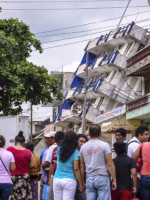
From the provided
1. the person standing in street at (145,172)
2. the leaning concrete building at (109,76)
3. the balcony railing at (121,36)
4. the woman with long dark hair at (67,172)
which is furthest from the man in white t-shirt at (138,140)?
the balcony railing at (121,36)

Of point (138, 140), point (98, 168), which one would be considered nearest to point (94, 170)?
point (98, 168)

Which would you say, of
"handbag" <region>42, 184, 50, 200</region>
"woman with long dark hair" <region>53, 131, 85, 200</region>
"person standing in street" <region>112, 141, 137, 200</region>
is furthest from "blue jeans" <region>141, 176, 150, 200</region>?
"handbag" <region>42, 184, 50, 200</region>

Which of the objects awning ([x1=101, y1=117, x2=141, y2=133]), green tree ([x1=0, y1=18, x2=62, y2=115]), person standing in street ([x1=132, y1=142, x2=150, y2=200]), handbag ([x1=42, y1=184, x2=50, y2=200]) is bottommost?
handbag ([x1=42, y1=184, x2=50, y2=200])

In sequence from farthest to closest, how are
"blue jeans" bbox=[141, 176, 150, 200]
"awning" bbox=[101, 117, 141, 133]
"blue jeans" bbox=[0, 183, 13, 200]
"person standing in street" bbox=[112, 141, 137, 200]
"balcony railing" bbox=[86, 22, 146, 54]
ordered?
"balcony railing" bbox=[86, 22, 146, 54] < "awning" bbox=[101, 117, 141, 133] < "blue jeans" bbox=[0, 183, 13, 200] < "blue jeans" bbox=[141, 176, 150, 200] < "person standing in street" bbox=[112, 141, 137, 200]

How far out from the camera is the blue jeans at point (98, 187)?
11016 mm

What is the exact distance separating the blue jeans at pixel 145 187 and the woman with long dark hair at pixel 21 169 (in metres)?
2.73

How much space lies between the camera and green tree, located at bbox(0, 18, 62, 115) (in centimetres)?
2956

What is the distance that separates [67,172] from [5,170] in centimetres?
135

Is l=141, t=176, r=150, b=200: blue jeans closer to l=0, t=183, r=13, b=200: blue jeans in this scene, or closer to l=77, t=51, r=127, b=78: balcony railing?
l=0, t=183, r=13, b=200: blue jeans

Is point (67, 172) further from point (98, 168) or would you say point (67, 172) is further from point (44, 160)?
point (44, 160)

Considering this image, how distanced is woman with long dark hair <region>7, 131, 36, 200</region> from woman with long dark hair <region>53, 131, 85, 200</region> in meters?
1.75

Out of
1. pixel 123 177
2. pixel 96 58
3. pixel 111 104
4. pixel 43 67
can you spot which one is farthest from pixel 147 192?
pixel 96 58

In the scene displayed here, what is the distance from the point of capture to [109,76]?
2135 inches

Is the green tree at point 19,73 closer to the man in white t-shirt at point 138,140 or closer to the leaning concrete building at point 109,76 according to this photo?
the leaning concrete building at point 109,76
